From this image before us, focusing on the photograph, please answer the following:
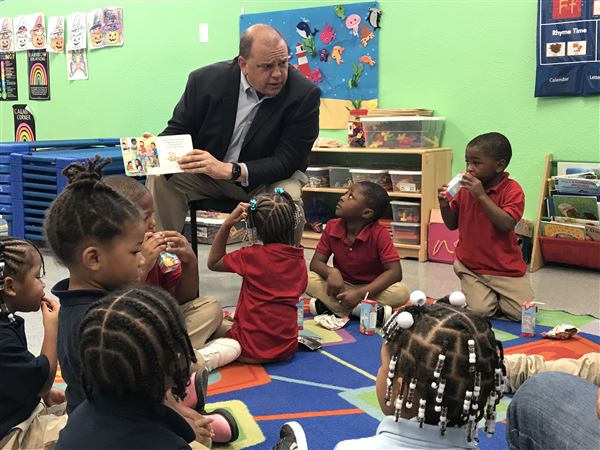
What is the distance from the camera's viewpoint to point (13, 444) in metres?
1.42

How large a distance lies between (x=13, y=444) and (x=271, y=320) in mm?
1047

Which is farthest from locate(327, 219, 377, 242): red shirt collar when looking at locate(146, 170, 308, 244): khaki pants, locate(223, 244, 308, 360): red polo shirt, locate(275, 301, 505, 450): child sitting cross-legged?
locate(275, 301, 505, 450): child sitting cross-legged

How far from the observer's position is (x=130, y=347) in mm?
1020

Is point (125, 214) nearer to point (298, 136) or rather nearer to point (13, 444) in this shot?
point (13, 444)

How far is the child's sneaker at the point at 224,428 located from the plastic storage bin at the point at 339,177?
9.65 ft

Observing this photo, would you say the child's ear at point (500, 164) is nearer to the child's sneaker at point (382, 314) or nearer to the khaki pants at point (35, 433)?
the child's sneaker at point (382, 314)

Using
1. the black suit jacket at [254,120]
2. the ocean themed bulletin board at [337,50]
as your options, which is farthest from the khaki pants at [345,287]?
the ocean themed bulletin board at [337,50]

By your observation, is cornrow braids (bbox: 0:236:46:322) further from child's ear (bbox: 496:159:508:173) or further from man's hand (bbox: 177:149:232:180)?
child's ear (bbox: 496:159:508:173)

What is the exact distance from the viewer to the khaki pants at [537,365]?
193 centimetres

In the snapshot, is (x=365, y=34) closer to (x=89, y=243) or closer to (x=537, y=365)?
(x=537, y=365)

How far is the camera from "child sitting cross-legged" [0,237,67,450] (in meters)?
1.39

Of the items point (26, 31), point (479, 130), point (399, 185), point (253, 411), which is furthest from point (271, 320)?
point (26, 31)

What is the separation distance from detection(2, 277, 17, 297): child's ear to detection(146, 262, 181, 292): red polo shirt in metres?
0.52

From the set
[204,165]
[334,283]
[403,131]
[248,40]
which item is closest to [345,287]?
[334,283]
